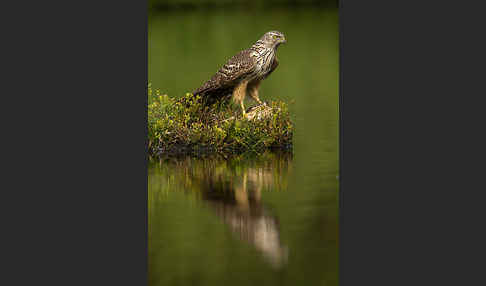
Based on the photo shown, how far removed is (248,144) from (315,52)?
7.80 metres

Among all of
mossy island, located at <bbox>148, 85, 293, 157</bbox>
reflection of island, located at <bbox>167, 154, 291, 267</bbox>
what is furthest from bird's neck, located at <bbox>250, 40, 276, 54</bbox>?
reflection of island, located at <bbox>167, 154, 291, 267</bbox>

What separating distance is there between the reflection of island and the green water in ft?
0.04

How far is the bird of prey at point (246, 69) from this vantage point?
37.9 feet

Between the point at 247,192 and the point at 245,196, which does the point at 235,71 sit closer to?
the point at 247,192

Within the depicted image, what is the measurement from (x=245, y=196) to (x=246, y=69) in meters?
3.04

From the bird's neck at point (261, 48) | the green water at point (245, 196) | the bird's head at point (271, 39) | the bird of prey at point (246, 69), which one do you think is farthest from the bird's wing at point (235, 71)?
the green water at point (245, 196)

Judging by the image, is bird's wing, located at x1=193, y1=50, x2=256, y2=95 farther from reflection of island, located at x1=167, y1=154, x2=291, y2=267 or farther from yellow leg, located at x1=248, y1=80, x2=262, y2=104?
reflection of island, located at x1=167, y1=154, x2=291, y2=267

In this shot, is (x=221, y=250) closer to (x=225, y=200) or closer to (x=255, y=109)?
(x=225, y=200)

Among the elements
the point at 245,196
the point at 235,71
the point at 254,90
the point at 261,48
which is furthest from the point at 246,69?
the point at 245,196

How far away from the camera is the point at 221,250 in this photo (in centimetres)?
723

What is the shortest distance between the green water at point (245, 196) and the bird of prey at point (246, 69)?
575mm

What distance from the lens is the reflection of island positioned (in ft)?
24.9

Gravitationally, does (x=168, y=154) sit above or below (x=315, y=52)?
below
